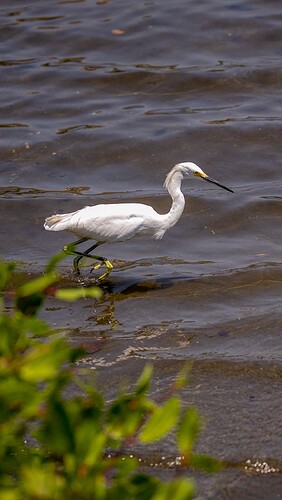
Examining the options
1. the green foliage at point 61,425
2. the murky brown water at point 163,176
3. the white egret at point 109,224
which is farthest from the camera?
the white egret at point 109,224

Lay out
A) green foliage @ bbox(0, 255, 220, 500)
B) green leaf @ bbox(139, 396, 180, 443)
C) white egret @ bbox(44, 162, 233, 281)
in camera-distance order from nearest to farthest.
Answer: green foliage @ bbox(0, 255, 220, 500) < green leaf @ bbox(139, 396, 180, 443) < white egret @ bbox(44, 162, 233, 281)

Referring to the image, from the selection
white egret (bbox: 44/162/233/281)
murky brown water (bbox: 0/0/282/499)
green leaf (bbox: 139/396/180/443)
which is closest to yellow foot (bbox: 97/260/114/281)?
white egret (bbox: 44/162/233/281)

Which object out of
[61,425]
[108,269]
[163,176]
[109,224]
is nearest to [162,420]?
[61,425]

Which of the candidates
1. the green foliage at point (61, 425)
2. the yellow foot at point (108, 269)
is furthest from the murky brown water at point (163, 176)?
the green foliage at point (61, 425)

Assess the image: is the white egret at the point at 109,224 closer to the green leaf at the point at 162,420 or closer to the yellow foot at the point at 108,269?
the yellow foot at the point at 108,269

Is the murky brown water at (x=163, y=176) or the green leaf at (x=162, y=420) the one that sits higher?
the green leaf at (x=162, y=420)

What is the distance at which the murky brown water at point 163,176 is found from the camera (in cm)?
510

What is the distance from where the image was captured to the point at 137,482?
2.14m

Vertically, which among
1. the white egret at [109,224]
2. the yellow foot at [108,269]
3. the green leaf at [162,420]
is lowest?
the yellow foot at [108,269]

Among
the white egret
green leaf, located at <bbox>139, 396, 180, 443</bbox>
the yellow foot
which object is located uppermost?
green leaf, located at <bbox>139, 396, 180, 443</bbox>

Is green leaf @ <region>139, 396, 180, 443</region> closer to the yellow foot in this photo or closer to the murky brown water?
the murky brown water

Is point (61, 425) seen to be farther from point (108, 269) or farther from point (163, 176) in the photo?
point (163, 176)

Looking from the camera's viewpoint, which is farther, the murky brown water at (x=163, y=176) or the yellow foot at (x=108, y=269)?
the yellow foot at (x=108, y=269)

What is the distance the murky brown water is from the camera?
5102 mm
